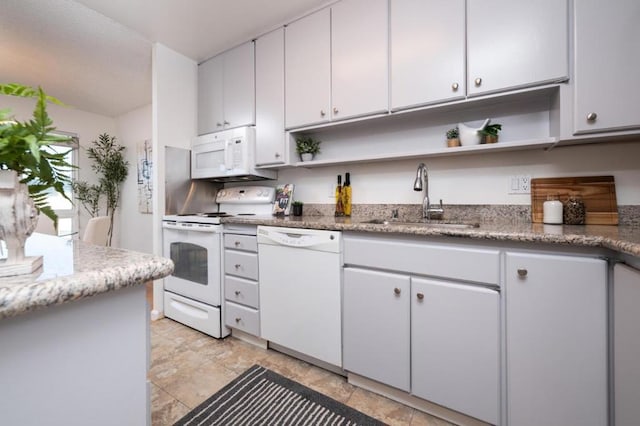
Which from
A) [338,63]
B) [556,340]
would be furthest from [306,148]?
[556,340]

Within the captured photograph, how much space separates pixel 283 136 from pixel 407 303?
4.99ft

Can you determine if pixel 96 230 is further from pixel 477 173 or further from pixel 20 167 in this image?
pixel 477 173

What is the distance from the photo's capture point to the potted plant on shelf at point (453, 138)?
1.67 m

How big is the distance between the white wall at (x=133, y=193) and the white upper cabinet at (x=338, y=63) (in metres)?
2.91

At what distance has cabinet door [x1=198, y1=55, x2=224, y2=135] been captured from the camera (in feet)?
8.40

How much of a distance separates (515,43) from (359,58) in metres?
0.86

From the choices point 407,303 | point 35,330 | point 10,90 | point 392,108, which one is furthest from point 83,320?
point 392,108

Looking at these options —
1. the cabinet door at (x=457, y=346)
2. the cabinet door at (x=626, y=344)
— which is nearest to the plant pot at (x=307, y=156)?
the cabinet door at (x=457, y=346)

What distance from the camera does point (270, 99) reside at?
2.22 meters

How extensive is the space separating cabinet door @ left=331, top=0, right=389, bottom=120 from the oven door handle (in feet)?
4.00

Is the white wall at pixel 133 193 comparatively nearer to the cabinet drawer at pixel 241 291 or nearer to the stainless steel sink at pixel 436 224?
the cabinet drawer at pixel 241 291

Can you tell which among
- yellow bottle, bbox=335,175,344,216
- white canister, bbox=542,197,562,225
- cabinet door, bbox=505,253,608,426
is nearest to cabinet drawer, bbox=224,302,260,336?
yellow bottle, bbox=335,175,344,216

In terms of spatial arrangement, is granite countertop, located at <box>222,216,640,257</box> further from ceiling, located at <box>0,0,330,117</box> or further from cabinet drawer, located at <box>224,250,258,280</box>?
ceiling, located at <box>0,0,330,117</box>

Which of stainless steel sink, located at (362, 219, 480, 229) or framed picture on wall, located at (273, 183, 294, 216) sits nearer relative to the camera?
stainless steel sink, located at (362, 219, 480, 229)
